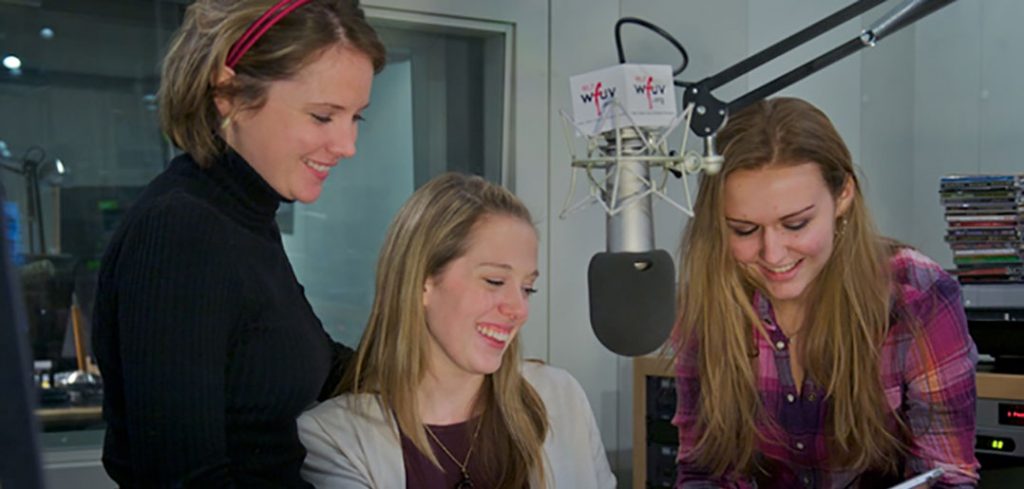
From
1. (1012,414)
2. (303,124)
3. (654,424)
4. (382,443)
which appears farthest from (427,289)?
(1012,414)

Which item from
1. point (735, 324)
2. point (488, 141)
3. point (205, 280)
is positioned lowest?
point (735, 324)

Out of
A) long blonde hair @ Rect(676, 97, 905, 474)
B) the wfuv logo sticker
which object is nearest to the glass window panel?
long blonde hair @ Rect(676, 97, 905, 474)

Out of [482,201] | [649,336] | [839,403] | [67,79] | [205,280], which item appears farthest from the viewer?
[67,79]

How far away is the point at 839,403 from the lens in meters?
1.52

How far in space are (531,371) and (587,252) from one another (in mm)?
1079

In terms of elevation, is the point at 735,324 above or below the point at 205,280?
below

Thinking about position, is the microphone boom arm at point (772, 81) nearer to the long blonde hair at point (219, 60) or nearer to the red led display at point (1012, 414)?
the long blonde hair at point (219, 60)

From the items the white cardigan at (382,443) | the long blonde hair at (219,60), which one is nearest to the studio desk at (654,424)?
the white cardigan at (382,443)

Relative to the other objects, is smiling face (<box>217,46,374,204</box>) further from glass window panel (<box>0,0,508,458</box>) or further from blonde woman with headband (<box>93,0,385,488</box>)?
glass window panel (<box>0,0,508,458</box>)

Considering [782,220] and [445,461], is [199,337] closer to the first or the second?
[445,461]

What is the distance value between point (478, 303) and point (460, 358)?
85mm

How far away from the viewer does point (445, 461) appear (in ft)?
5.14

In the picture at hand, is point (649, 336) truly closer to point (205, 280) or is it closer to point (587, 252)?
point (205, 280)

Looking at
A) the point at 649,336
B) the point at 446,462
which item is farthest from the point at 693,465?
the point at 649,336
